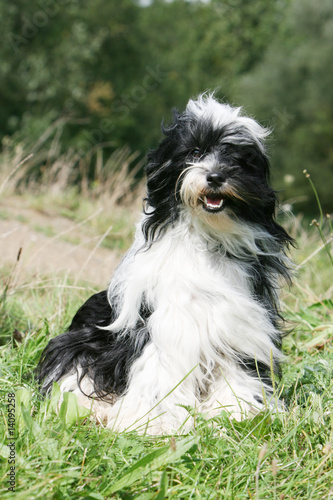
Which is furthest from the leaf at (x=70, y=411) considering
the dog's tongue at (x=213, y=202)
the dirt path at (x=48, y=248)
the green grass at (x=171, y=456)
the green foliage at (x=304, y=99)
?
the green foliage at (x=304, y=99)

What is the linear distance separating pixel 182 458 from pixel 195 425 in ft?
1.05

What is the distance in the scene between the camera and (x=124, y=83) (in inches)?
1022

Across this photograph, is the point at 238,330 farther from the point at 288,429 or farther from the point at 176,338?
the point at 288,429

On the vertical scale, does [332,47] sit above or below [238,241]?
above

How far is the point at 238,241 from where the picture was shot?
2627mm

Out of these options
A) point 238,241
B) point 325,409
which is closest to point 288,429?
point 325,409

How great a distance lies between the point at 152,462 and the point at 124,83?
25.6 m

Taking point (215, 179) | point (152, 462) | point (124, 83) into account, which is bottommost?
point (152, 462)

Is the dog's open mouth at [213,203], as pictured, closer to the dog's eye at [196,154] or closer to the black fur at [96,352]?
the dog's eye at [196,154]

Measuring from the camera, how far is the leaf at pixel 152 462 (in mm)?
1887

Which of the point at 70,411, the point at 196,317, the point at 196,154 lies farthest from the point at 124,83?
the point at 70,411

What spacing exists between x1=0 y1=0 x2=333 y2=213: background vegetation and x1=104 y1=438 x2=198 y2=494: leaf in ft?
56.0

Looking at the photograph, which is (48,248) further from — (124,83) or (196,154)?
(124,83)

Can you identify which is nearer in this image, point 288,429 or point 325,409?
point 288,429
